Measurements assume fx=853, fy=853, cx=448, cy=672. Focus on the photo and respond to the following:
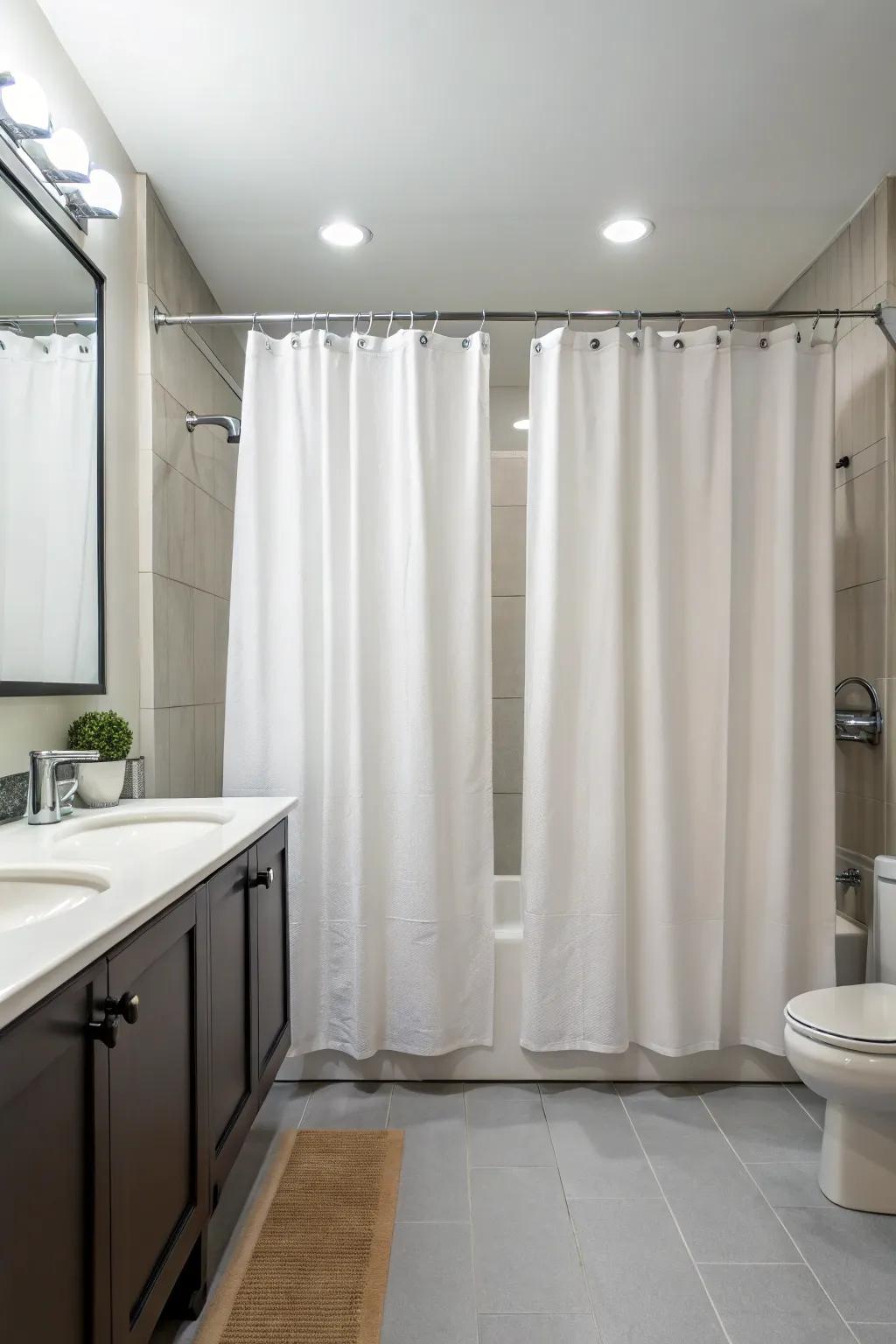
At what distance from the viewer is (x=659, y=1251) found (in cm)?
172

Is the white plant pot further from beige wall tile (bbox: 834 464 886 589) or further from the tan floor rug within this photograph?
beige wall tile (bbox: 834 464 886 589)

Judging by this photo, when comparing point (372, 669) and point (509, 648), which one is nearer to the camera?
point (372, 669)

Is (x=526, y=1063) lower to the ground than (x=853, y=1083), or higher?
lower

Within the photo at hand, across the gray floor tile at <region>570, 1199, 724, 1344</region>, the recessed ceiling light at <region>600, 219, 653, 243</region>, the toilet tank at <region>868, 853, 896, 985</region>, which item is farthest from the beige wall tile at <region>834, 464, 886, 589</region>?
the gray floor tile at <region>570, 1199, 724, 1344</region>

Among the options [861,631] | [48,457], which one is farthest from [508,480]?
[48,457]

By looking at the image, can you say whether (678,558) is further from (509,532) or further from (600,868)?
(509,532)

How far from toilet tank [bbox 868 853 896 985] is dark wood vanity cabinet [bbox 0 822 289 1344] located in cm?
157

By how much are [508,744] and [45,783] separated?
212cm

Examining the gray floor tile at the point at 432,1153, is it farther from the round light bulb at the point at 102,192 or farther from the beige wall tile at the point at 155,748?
the round light bulb at the point at 102,192

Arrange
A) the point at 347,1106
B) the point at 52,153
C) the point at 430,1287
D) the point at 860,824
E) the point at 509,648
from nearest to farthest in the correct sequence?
the point at 430,1287, the point at 52,153, the point at 347,1106, the point at 860,824, the point at 509,648

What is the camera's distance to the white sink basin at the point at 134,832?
1.51 m

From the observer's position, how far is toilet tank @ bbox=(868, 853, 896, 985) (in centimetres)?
217

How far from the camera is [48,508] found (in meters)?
1.83

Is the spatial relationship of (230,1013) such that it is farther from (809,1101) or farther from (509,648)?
(509,648)
